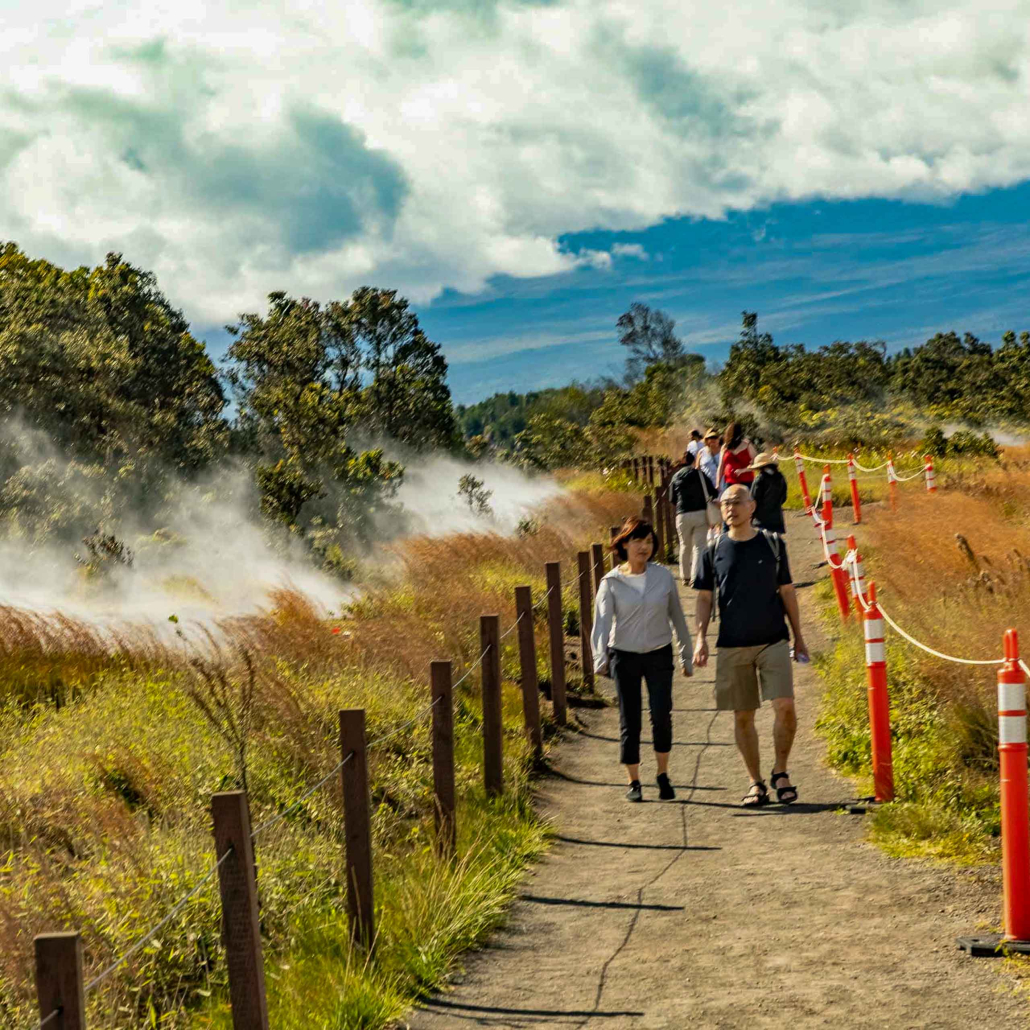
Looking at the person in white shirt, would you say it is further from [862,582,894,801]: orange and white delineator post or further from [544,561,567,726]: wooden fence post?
[862,582,894,801]: orange and white delineator post

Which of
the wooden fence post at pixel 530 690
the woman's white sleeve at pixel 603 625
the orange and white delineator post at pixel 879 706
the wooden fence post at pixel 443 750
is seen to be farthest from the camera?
the wooden fence post at pixel 530 690

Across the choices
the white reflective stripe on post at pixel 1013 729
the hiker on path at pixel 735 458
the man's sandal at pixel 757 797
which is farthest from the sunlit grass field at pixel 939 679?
the white reflective stripe on post at pixel 1013 729

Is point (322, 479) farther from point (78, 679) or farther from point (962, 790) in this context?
point (962, 790)

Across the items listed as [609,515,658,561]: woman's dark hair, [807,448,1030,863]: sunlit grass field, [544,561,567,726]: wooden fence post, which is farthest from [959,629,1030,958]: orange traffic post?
[544,561,567,726]: wooden fence post

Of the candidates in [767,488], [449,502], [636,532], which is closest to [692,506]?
[767,488]

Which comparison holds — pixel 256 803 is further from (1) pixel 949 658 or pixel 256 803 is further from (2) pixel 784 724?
(1) pixel 949 658

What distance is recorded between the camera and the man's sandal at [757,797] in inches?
380

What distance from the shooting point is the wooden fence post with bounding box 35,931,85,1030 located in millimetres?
3812

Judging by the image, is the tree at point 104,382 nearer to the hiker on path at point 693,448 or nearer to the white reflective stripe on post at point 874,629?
the hiker on path at point 693,448

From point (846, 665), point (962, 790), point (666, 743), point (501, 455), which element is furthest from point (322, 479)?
point (501, 455)

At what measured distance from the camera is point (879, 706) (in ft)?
29.3

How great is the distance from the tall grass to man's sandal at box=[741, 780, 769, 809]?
142 cm

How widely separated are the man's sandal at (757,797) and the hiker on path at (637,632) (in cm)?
68

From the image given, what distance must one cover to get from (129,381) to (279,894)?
67.9 ft
